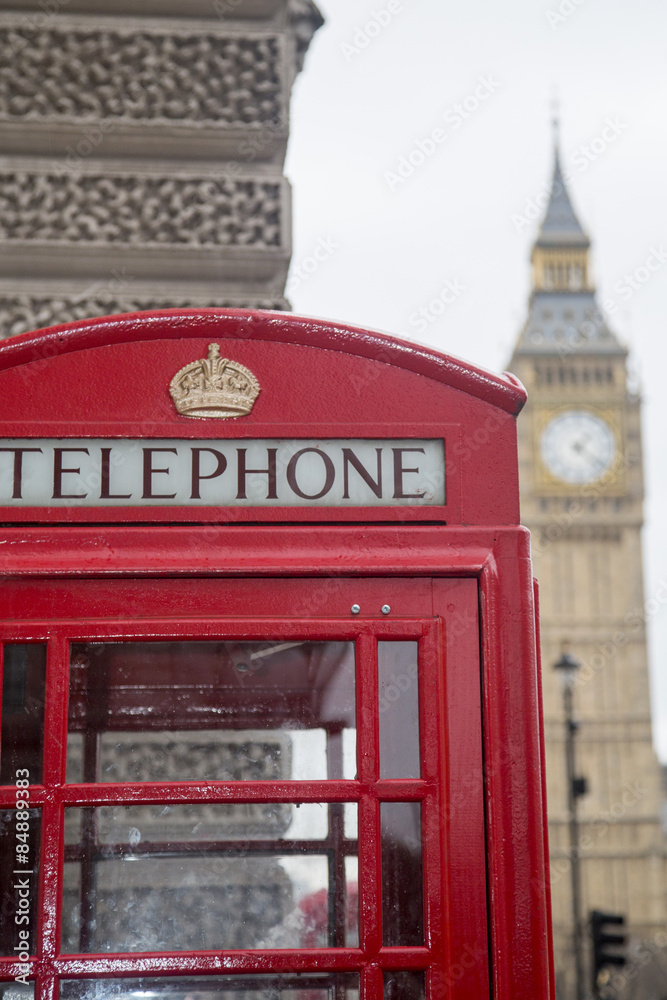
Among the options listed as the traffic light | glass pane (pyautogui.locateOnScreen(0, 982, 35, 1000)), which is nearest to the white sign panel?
glass pane (pyautogui.locateOnScreen(0, 982, 35, 1000))

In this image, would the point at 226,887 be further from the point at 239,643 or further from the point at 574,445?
the point at 574,445

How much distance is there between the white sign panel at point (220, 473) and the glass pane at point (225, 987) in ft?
2.52

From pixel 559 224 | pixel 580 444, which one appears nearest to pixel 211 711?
pixel 580 444

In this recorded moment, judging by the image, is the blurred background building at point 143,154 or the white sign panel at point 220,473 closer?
the white sign panel at point 220,473

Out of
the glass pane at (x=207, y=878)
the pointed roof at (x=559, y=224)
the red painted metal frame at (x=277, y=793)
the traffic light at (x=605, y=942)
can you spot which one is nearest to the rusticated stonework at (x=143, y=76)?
the red painted metal frame at (x=277, y=793)

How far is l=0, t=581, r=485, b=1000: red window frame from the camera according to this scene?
173cm

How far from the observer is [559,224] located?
48.3 meters

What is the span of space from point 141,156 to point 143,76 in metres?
0.25

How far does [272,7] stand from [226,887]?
2586 mm

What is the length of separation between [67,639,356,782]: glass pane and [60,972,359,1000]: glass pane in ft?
1.04

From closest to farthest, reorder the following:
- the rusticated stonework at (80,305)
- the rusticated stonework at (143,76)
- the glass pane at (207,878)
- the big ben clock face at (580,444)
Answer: the glass pane at (207,878) < the rusticated stonework at (80,305) < the rusticated stonework at (143,76) < the big ben clock face at (580,444)

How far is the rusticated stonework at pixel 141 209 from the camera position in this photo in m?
3.19

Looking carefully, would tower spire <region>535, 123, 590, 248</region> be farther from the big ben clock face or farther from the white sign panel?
the white sign panel

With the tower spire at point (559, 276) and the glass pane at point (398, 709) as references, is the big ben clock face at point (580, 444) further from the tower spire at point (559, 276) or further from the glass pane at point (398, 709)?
the glass pane at point (398, 709)
